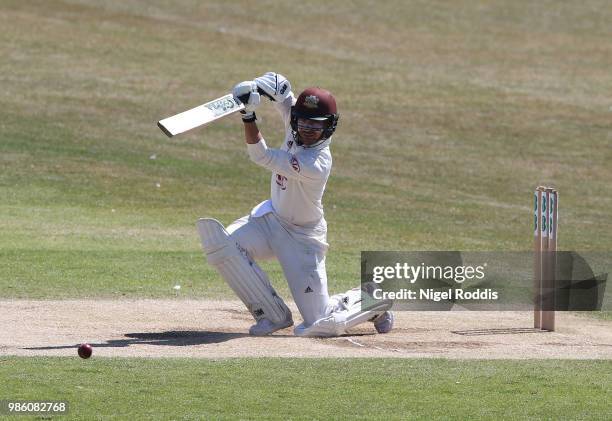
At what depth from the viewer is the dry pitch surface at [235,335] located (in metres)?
10.3

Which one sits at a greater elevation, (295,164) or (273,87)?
(273,87)

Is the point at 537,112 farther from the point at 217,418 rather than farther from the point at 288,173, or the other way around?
the point at 217,418

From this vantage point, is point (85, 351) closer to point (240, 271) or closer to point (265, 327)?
point (240, 271)

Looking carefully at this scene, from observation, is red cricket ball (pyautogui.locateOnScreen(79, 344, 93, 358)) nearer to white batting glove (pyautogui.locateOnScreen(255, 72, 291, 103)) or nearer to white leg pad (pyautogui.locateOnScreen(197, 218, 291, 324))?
white leg pad (pyautogui.locateOnScreen(197, 218, 291, 324))

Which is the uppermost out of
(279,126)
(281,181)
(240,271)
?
(279,126)

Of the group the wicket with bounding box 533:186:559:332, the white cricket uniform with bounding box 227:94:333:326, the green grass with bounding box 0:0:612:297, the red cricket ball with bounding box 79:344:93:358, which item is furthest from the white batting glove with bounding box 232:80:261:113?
the green grass with bounding box 0:0:612:297

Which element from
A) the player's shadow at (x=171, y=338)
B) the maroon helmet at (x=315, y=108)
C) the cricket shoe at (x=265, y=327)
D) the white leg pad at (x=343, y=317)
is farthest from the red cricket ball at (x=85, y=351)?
the maroon helmet at (x=315, y=108)

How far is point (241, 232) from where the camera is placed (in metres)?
11.4

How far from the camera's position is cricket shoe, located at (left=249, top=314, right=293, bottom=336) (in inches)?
440

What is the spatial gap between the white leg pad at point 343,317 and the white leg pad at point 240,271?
31 centimetres

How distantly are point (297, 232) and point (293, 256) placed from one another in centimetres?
23

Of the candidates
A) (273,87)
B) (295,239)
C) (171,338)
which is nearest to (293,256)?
(295,239)

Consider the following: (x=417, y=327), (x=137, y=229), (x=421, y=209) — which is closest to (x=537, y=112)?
(x=421, y=209)

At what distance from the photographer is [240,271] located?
Result: 11.1 metres
